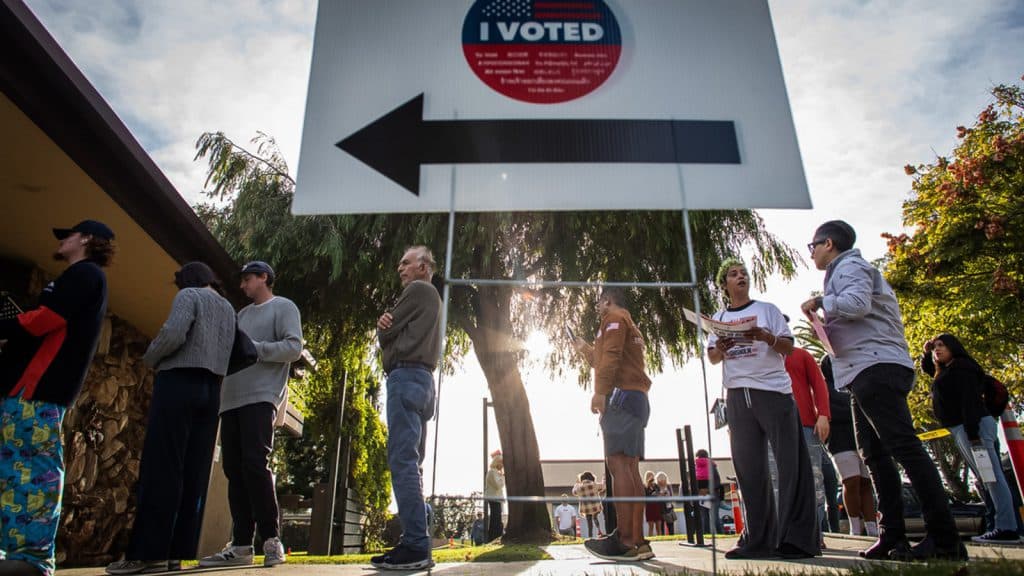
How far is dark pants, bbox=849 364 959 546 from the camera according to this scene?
101 inches

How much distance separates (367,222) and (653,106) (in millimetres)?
4960

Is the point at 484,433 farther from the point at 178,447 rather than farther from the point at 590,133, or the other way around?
the point at 590,133

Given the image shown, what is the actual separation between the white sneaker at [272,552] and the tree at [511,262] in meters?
3.62

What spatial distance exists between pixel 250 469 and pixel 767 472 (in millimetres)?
2593

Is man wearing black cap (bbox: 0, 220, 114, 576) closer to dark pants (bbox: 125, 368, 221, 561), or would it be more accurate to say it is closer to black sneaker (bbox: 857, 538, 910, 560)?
dark pants (bbox: 125, 368, 221, 561)

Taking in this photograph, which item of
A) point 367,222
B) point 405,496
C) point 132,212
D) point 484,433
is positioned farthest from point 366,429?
point 405,496

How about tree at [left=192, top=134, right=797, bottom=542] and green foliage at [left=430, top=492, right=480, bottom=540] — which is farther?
tree at [left=192, top=134, right=797, bottom=542]

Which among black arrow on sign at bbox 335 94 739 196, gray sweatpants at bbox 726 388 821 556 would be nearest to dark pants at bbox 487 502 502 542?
gray sweatpants at bbox 726 388 821 556

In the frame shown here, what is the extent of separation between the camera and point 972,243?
11594mm

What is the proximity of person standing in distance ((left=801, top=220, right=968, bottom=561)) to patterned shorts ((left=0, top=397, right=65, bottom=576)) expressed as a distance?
324cm

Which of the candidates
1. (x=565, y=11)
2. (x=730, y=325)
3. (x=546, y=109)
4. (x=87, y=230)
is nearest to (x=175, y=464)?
(x=87, y=230)

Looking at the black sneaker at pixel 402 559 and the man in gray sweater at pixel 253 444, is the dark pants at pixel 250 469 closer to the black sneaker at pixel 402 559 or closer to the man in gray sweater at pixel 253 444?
the man in gray sweater at pixel 253 444

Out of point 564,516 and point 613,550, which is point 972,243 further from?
point 613,550

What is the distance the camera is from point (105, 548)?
550 cm
